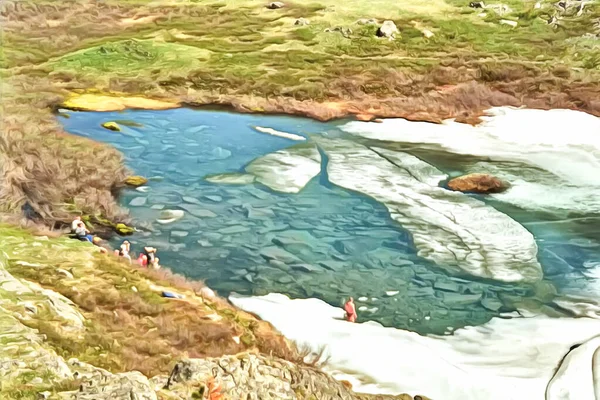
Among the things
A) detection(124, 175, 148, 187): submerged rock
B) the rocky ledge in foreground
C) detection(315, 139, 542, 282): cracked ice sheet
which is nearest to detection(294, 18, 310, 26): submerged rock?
detection(315, 139, 542, 282): cracked ice sheet

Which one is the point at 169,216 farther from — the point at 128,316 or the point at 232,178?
the point at 128,316

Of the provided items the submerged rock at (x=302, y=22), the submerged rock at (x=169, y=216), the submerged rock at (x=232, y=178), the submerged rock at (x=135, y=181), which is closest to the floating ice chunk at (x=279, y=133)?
the submerged rock at (x=232, y=178)

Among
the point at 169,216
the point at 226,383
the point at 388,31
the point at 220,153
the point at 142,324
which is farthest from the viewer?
the point at 388,31

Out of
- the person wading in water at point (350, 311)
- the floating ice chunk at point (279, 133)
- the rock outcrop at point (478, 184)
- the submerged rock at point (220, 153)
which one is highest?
the floating ice chunk at point (279, 133)

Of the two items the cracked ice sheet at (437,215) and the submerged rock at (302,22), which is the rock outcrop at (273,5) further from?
the cracked ice sheet at (437,215)

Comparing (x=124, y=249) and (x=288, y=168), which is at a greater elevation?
(x=288, y=168)

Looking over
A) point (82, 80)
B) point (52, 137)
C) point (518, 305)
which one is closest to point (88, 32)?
point (82, 80)

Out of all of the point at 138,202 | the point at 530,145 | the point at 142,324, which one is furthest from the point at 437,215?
the point at 142,324
